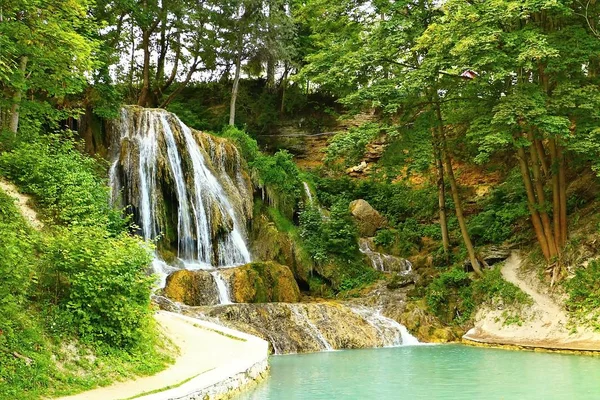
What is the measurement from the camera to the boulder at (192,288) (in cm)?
1458

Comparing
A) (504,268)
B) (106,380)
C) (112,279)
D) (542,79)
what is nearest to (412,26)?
(542,79)

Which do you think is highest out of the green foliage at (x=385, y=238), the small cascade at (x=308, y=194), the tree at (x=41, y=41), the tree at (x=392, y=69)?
the tree at (x=392, y=69)

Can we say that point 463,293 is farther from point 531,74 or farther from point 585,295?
point 531,74

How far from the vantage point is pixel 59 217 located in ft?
35.0

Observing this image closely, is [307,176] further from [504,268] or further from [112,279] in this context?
[112,279]

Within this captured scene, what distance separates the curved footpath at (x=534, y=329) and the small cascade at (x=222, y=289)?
679 cm

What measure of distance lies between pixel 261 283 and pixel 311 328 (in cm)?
263

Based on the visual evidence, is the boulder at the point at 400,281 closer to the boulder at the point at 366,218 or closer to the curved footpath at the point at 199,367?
the boulder at the point at 366,218

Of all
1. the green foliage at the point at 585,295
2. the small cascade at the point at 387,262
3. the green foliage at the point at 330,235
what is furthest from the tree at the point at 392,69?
the green foliage at the point at 330,235

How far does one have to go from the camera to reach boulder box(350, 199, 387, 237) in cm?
2403

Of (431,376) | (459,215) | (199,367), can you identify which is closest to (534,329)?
(459,215)

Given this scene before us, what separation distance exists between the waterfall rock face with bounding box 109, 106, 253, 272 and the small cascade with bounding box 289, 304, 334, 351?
5145 mm

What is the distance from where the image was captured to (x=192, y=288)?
48.7 feet

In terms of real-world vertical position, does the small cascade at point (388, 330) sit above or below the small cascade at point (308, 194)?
below
